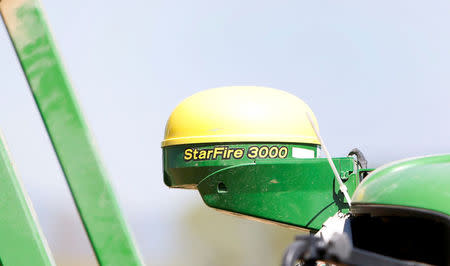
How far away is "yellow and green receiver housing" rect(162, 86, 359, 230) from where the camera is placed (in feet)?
8.34

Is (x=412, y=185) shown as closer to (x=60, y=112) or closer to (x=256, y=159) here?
(x=60, y=112)

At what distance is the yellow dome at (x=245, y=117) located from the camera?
8.53 feet

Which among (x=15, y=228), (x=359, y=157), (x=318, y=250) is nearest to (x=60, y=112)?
(x=15, y=228)

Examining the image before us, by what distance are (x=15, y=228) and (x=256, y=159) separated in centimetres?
107

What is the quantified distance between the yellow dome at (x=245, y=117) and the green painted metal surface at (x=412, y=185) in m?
0.94

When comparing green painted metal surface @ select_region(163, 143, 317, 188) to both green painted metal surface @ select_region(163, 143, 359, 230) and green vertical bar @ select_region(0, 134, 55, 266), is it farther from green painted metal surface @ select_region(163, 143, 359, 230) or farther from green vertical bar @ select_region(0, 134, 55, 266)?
green vertical bar @ select_region(0, 134, 55, 266)

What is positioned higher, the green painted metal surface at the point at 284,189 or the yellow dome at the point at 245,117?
the yellow dome at the point at 245,117

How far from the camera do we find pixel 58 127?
6.10ft

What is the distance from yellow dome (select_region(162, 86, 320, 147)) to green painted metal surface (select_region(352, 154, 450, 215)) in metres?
0.94

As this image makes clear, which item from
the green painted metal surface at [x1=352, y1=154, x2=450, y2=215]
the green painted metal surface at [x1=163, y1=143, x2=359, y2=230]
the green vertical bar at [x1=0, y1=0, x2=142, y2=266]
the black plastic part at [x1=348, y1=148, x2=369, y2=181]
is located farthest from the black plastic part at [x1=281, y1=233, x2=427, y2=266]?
the black plastic part at [x1=348, y1=148, x2=369, y2=181]

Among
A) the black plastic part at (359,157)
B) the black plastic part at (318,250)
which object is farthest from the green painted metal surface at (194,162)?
the black plastic part at (318,250)

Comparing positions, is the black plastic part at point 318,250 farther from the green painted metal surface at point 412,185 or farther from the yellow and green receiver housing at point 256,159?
the yellow and green receiver housing at point 256,159

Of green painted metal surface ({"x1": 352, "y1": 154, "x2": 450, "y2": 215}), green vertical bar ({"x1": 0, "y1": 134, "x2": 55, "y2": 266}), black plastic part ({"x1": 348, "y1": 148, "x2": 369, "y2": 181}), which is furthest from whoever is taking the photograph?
black plastic part ({"x1": 348, "y1": 148, "x2": 369, "y2": 181})

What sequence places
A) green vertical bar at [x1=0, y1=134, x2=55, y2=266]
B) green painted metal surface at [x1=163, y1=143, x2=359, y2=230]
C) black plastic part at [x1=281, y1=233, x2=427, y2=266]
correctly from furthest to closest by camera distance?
green painted metal surface at [x1=163, y1=143, x2=359, y2=230]
green vertical bar at [x1=0, y1=134, x2=55, y2=266]
black plastic part at [x1=281, y1=233, x2=427, y2=266]
